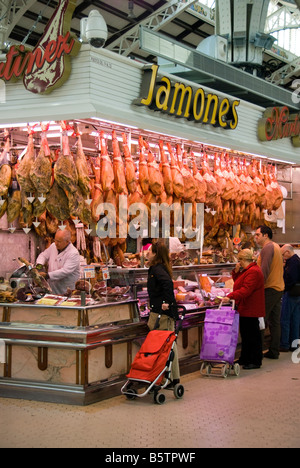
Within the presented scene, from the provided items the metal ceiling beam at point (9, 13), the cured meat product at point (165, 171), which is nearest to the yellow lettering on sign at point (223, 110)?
the cured meat product at point (165, 171)

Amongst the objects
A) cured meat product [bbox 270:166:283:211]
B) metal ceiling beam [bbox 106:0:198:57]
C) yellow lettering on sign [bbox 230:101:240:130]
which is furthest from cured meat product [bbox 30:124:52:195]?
metal ceiling beam [bbox 106:0:198:57]

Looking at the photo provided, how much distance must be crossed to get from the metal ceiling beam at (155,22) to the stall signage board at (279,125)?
6.83 m

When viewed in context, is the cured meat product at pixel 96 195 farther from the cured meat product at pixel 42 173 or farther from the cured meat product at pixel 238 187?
the cured meat product at pixel 238 187

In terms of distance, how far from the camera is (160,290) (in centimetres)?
668

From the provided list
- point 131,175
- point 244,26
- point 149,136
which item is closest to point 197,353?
point 131,175

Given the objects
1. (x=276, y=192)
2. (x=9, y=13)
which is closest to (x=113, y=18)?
(x=9, y=13)

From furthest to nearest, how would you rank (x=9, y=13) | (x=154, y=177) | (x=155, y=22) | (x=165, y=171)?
(x=155, y=22)
(x=9, y=13)
(x=165, y=171)
(x=154, y=177)

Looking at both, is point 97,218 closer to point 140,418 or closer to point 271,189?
point 140,418

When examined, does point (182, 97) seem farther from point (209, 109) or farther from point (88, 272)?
point (88, 272)

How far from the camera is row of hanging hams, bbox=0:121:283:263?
23.3 ft

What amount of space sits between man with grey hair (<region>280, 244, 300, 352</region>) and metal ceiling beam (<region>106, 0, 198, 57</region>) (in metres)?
9.36

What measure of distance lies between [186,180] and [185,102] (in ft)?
4.17

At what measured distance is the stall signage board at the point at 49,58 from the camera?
656 cm
